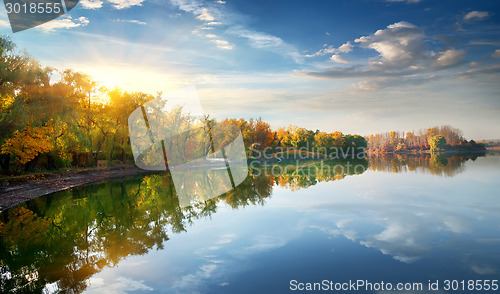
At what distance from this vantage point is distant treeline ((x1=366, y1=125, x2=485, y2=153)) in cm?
10556

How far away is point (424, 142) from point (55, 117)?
134 metres

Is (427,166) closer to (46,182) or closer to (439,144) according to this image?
(46,182)

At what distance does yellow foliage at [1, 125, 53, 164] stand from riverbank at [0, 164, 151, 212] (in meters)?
1.71

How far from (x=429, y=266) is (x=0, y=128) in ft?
83.3

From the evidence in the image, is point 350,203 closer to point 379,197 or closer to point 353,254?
point 379,197

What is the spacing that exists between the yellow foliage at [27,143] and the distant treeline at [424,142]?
115m

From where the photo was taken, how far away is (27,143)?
2294cm
